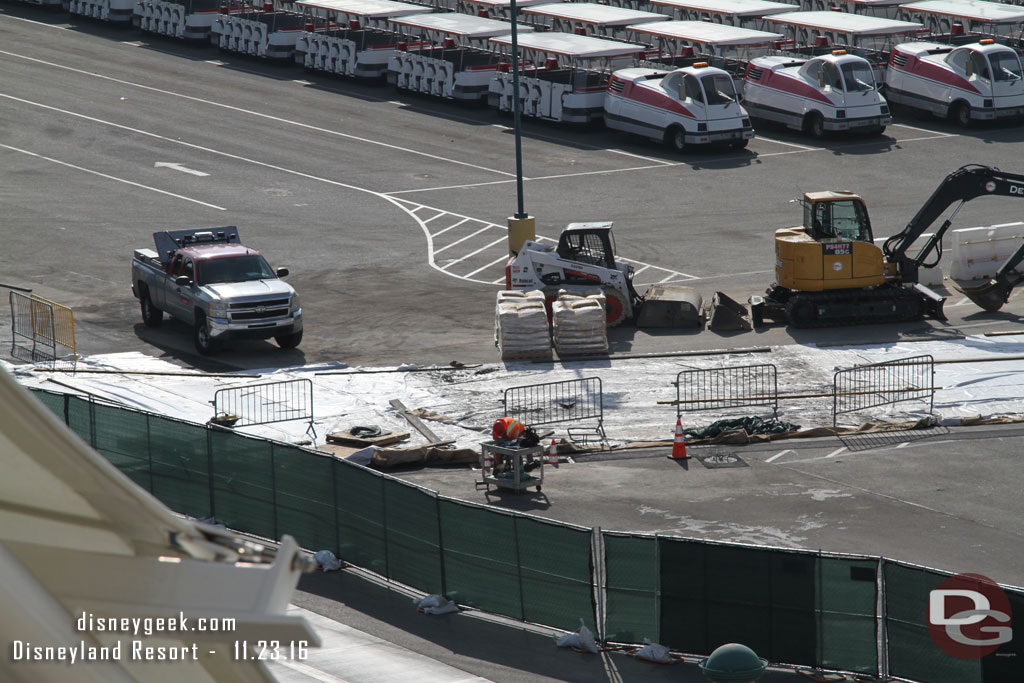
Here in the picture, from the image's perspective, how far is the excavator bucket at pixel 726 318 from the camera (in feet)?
85.0

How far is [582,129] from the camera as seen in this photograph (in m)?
44.0

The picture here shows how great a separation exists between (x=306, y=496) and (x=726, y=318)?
1186cm

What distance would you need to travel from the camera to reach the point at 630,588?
1382 cm

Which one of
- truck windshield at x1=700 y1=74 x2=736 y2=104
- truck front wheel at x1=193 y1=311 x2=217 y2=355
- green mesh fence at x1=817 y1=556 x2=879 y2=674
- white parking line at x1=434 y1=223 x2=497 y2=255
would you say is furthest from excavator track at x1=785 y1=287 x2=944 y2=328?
truck windshield at x1=700 y1=74 x2=736 y2=104

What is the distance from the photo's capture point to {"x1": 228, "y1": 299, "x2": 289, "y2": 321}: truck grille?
2452 cm

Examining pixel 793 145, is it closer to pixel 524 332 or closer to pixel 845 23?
pixel 845 23

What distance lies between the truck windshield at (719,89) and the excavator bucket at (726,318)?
616 inches

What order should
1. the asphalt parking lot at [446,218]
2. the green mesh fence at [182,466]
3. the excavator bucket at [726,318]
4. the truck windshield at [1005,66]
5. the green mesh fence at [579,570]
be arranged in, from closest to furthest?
the green mesh fence at [579,570]
the green mesh fence at [182,466]
the asphalt parking lot at [446,218]
the excavator bucket at [726,318]
the truck windshield at [1005,66]

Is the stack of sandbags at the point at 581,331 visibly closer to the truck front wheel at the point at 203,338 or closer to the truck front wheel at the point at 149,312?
the truck front wheel at the point at 203,338

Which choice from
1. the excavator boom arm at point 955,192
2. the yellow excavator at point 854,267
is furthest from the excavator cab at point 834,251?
the excavator boom arm at point 955,192

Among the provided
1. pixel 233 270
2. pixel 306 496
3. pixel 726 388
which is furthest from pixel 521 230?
pixel 306 496

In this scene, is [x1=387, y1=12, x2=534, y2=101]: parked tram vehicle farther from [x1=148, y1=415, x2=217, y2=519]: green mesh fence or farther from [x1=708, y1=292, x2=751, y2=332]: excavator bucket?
[x1=148, y1=415, x2=217, y2=519]: green mesh fence

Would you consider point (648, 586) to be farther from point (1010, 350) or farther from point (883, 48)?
point (883, 48)

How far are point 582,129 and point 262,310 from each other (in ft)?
71.3
